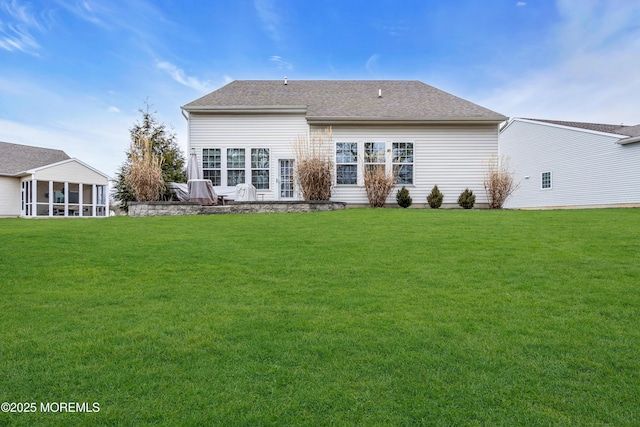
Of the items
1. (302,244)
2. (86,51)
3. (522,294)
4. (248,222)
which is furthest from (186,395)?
(86,51)

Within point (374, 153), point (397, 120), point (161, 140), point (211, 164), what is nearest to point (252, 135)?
point (211, 164)

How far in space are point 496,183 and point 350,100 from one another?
650 centimetres

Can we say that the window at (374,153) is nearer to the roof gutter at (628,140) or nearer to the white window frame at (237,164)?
the white window frame at (237,164)

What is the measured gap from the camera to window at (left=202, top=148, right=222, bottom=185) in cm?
1388

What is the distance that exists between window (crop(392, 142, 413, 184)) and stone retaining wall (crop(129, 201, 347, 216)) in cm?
398

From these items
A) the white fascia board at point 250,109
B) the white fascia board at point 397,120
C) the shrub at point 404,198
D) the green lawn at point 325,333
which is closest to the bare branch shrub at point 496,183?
the white fascia board at point 397,120

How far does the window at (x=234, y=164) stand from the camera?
13.9 metres

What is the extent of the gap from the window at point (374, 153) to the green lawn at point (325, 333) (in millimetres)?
8155

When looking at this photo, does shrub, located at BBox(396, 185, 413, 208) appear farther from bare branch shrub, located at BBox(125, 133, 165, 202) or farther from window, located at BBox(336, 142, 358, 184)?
Answer: bare branch shrub, located at BBox(125, 133, 165, 202)

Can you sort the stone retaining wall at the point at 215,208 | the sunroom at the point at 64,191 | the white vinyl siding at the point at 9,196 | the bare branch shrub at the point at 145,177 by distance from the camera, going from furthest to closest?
the white vinyl siding at the point at 9,196 < the sunroom at the point at 64,191 < the bare branch shrub at the point at 145,177 < the stone retaining wall at the point at 215,208

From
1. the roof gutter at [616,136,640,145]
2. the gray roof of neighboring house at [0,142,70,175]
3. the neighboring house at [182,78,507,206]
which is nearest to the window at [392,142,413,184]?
the neighboring house at [182,78,507,206]

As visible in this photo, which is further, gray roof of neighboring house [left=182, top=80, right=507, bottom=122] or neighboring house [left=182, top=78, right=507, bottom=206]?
neighboring house [left=182, top=78, right=507, bottom=206]

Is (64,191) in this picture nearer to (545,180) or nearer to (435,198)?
(435,198)

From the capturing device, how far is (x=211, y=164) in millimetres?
13891
